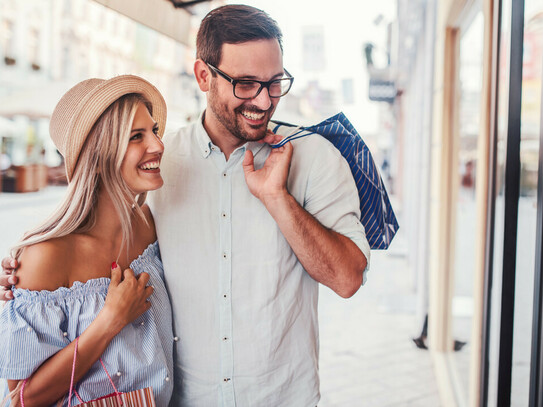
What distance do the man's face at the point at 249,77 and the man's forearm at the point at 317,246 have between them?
0.23m

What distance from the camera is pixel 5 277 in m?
1.25

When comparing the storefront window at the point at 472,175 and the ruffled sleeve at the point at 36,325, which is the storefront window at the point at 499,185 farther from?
the ruffled sleeve at the point at 36,325

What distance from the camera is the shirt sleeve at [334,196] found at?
4.71 ft

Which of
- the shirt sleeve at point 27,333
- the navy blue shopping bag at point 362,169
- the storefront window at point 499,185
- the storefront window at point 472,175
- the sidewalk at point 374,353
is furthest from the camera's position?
the sidewalk at point 374,353

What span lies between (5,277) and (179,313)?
491mm

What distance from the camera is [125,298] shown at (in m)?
1.29

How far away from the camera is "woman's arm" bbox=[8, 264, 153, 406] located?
47.8 inches

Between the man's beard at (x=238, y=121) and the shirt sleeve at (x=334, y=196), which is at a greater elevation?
the man's beard at (x=238, y=121)

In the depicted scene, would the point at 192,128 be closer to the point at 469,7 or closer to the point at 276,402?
the point at 276,402

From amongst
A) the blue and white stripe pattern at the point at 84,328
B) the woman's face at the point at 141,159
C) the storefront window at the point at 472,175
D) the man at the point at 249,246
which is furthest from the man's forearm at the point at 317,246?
the storefront window at the point at 472,175

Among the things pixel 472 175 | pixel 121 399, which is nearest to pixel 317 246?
pixel 121 399

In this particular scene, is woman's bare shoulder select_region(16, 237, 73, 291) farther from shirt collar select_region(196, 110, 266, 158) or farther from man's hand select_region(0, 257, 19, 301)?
shirt collar select_region(196, 110, 266, 158)

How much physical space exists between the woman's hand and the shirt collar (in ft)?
1.44

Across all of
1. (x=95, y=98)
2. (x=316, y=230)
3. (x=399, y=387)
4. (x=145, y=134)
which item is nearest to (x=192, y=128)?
(x=145, y=134)
